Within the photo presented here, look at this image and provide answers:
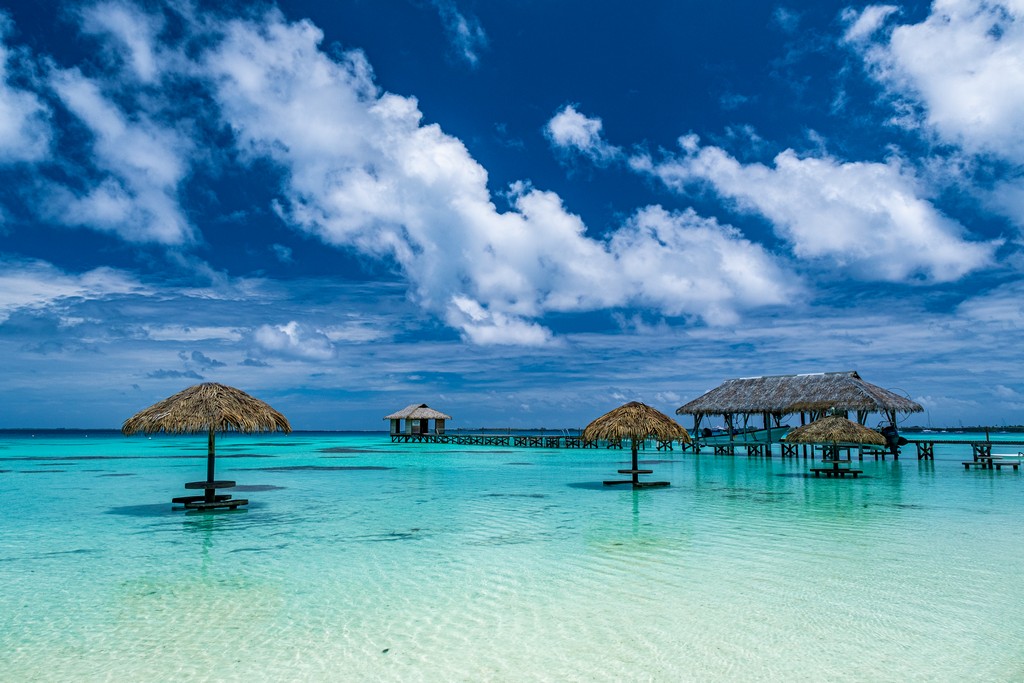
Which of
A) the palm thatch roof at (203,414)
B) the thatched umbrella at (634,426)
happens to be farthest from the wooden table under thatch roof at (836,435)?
the palm thatch roof at (203,414)

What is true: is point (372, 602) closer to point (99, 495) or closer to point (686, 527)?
point (686, 527)

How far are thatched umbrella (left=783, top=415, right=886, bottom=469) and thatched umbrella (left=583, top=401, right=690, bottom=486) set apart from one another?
20.6 feet

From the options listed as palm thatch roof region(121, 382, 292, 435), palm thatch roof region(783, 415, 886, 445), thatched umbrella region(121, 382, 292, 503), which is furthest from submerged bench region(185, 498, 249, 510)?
palm thatch roof region(783, 415, 886, 445)

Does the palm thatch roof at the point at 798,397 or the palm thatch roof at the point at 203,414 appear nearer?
the palm thatch roof at the point at 203,414

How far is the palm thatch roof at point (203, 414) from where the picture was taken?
11062mm

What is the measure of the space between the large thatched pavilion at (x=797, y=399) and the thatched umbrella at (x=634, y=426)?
45.2 ft

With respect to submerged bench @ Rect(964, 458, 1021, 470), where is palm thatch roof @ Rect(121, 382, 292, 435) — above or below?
above

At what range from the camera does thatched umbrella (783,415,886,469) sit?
18.8m

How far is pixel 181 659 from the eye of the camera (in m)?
4.56

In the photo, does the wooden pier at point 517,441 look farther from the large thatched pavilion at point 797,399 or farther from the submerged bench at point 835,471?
the submerged bench at point 835,471

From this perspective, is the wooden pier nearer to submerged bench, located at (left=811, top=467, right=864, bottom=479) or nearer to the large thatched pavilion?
the large thatched pavilion

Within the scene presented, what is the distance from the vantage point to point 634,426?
14602 mm

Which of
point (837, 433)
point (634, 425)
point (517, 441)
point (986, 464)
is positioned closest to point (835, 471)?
point (837, 433)

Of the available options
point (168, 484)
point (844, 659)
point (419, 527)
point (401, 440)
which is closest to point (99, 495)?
point (168, 484)
